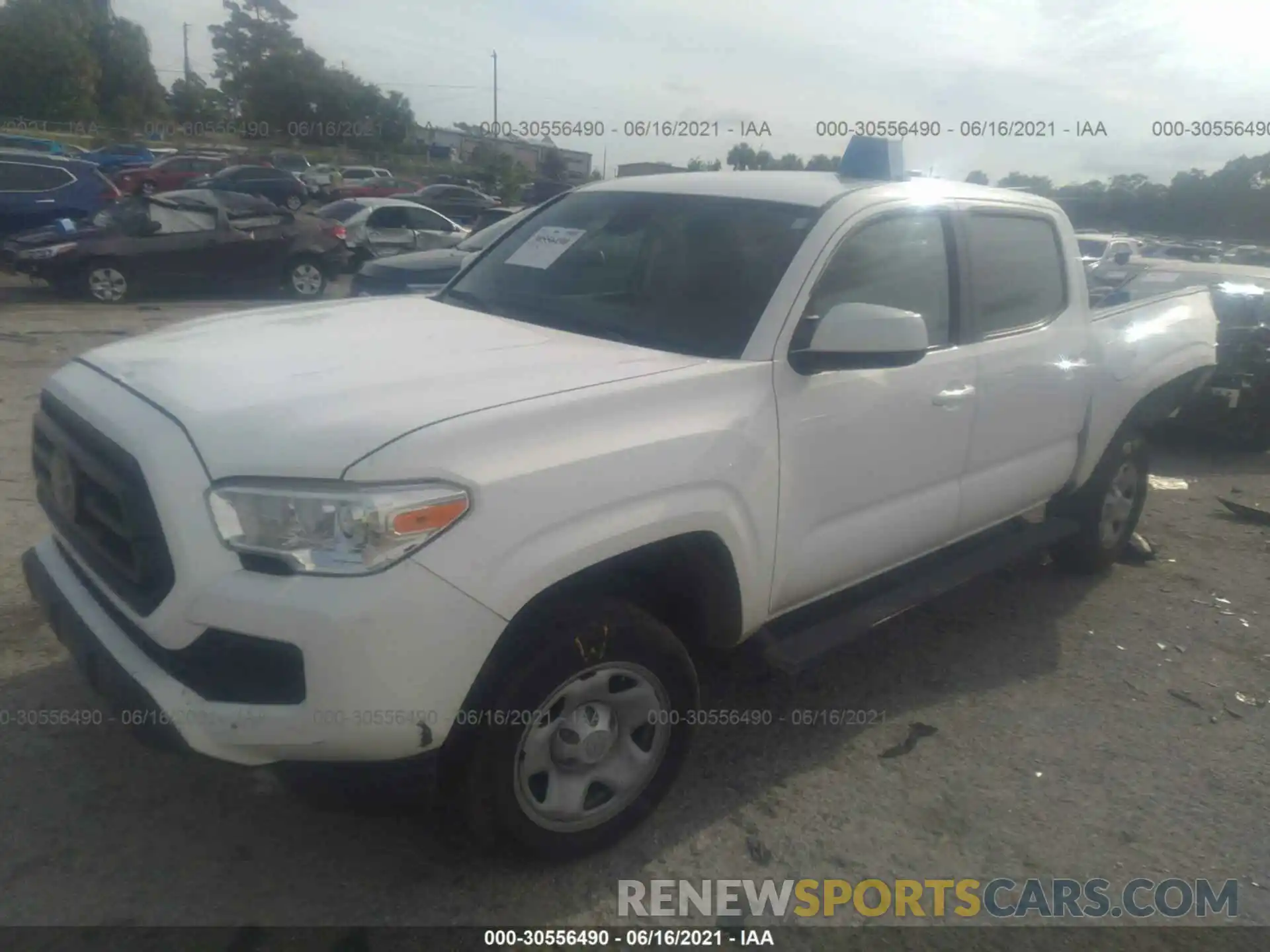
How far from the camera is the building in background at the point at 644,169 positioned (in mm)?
4656

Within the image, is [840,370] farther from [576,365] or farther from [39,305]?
[39,305]

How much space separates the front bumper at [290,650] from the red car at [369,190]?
2770cm

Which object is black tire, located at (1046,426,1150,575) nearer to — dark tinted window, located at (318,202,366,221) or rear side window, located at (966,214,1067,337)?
rear side window, located at (966,214,1067,337)

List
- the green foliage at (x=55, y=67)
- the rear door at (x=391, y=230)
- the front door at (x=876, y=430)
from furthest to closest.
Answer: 1. the green foliage at (x=55, y=67)
2. the rear door at (x=391, y=230)
3. the front door at (x=876, y=430)

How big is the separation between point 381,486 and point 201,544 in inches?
16.9

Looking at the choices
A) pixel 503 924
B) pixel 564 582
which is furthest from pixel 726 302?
pixel 503 924

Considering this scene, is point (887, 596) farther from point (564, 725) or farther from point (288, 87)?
point (288, 87)

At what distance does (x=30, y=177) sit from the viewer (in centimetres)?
1407

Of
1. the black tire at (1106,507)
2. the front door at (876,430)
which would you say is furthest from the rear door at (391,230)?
the front door at (876,430)

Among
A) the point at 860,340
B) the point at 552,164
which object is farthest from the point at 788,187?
the point at 552,164

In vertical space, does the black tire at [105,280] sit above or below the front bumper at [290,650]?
above

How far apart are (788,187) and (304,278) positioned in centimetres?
1211

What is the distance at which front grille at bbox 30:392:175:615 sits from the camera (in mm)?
2332

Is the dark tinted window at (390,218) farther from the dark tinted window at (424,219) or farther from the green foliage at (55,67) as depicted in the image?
the green foliage at (55,67)
